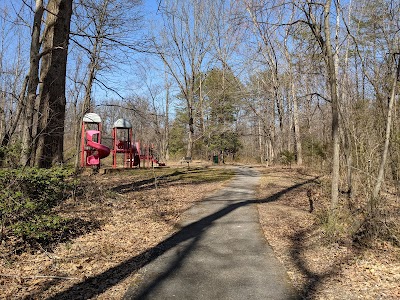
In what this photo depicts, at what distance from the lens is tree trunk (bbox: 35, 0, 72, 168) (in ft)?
27.8

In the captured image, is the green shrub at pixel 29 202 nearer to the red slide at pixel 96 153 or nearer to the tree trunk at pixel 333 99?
the tree trunk at pixel 333 99

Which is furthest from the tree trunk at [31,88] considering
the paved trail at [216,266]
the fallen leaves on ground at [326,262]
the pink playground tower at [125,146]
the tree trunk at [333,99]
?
the pink playground tower at [125,146]

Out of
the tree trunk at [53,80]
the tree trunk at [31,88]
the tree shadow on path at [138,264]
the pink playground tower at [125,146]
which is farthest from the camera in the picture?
the pink playground tower at [125,146]

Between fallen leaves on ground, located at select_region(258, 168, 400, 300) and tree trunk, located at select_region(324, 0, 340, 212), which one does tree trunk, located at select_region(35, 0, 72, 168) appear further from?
tree trunk, located at select_region(324, 0, 340, 212)

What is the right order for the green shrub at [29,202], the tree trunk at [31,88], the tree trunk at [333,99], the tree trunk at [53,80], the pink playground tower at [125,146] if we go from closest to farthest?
the green shrub at [29,202] < the tree trunk at [31,88] < the tree trunk at [333,99] < the tree trunk at [53,80] < the pink playground tower at [125,146]

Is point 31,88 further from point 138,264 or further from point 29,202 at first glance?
point 138,264

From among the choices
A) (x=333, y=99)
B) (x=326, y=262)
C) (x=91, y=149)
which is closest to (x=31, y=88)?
(x=333, y=99)

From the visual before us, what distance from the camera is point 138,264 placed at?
516 cm

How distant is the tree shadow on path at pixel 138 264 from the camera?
414cm

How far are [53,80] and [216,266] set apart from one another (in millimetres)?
6388

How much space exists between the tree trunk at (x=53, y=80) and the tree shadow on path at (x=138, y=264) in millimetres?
4115

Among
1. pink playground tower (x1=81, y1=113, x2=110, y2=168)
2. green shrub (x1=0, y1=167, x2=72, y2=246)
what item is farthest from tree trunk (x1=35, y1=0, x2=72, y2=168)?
pink playground tower (x1=81, y1=113, x2=110, y2=168)

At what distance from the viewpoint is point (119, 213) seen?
26.7ft

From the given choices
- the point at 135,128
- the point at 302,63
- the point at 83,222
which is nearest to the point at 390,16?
the point at 302,63
